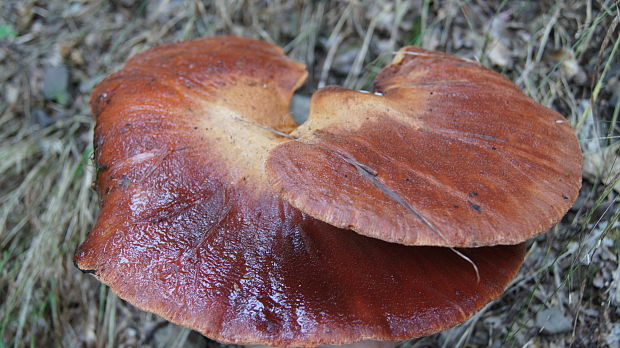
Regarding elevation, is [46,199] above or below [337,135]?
below

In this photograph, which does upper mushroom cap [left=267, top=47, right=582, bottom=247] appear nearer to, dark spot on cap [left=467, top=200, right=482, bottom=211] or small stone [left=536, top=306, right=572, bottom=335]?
dark spot on cap [left=467, top=200, right=482, bottom=211]

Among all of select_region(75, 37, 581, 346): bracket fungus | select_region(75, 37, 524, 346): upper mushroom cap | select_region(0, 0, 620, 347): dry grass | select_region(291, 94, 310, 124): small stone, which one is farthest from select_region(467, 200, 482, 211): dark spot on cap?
select_region(291, 94, 310, 124): small stone

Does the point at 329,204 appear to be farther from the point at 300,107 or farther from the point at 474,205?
the point at 300,107

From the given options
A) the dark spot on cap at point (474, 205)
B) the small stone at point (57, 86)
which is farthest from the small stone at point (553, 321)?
the small stone at point (57, 86)

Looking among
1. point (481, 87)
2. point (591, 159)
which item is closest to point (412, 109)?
point (481, 87)

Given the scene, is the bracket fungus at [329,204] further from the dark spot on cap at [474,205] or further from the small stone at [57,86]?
the small stone at [57,86]

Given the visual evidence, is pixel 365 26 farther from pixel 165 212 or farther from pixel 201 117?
pixel 165 212

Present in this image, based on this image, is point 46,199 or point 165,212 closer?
point 165,212
